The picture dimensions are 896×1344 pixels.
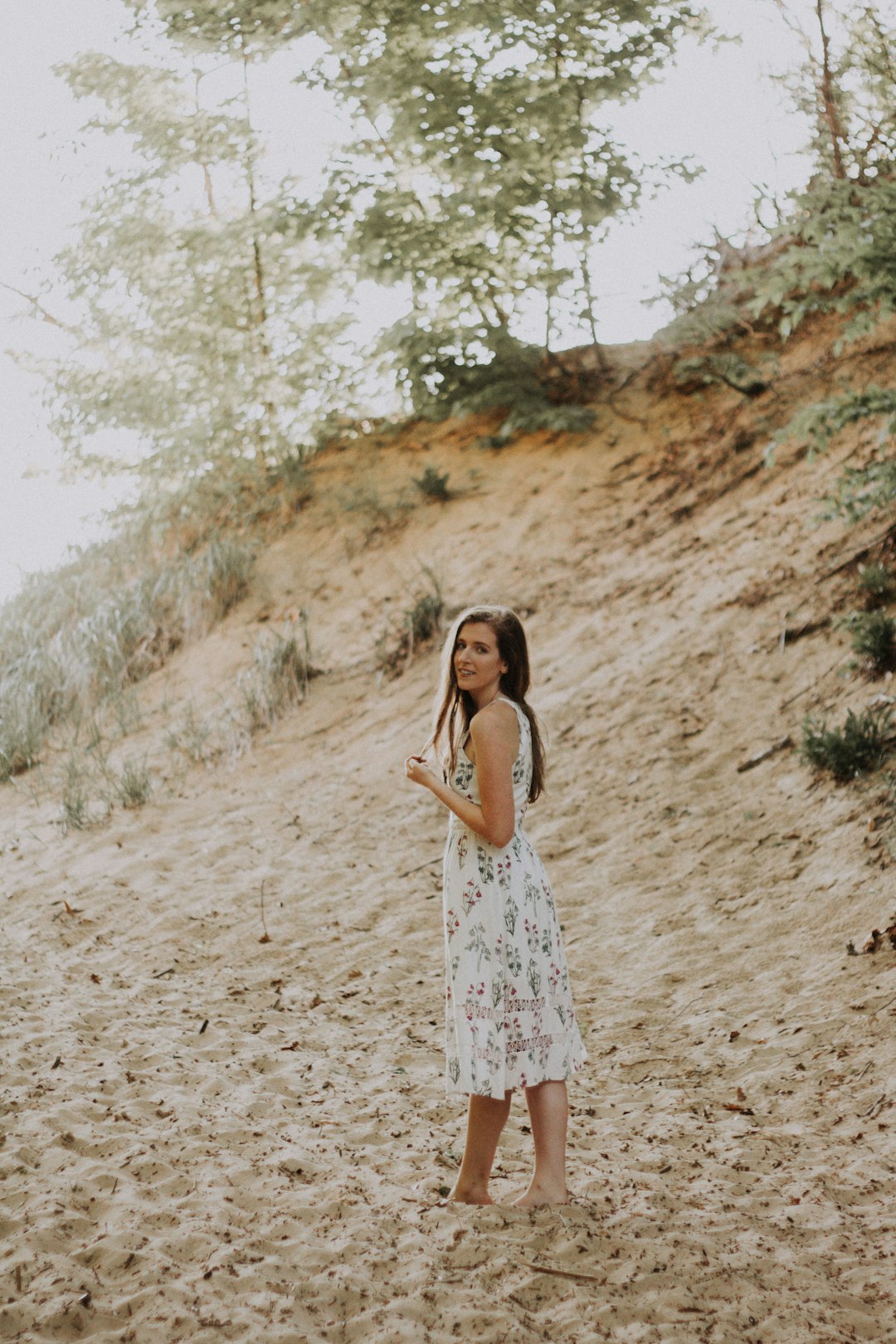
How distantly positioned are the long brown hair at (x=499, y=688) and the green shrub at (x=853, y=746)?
292cm

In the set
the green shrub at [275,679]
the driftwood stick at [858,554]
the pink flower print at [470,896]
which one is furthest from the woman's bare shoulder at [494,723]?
the green shrub at [275,679]

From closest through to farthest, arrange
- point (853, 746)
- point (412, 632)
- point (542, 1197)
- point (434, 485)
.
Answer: point (542, 1197) → point (853, 746) → point (412, 632) → point (434, 485)

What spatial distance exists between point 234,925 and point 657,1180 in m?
3.22

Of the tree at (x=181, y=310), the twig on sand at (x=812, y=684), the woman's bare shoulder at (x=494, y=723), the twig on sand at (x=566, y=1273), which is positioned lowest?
the twig on sand at (x=566, y=1273)

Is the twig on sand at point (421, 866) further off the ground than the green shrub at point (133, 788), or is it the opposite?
the green shrub at point (133, 788)

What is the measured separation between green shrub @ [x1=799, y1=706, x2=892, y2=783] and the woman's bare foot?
3153mm

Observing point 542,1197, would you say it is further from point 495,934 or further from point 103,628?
point 103,628

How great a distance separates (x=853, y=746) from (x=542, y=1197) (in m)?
3.25

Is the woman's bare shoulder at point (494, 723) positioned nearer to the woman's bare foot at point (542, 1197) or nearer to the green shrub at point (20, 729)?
the woman's bare foot at point (542, 1197)

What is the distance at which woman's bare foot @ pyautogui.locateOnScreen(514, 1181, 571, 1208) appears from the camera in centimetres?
291

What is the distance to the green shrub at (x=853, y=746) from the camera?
17.8 feet

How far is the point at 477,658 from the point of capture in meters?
2.92

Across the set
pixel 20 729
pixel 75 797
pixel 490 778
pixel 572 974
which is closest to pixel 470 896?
pixel 490 778

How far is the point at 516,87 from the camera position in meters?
9.24
